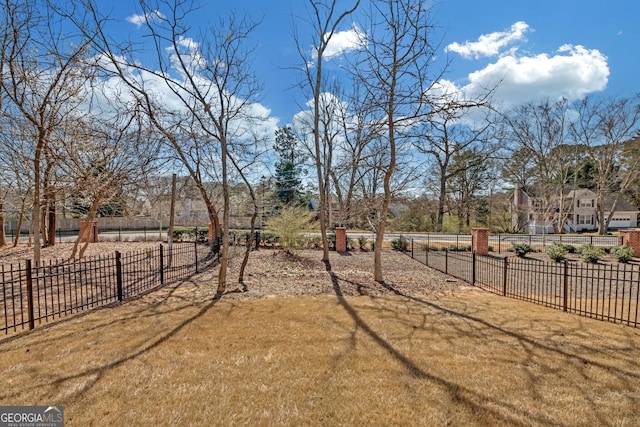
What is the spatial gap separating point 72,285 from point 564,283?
11127 mm

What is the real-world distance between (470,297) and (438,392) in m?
4.59

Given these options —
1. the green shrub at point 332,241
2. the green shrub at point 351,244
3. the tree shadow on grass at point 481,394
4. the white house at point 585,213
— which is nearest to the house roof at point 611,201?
the white house at point 585,213

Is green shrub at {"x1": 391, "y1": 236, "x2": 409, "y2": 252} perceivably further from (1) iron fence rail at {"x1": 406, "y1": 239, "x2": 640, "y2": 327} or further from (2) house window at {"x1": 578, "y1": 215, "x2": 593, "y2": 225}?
(2) house window at {"x1": 578, "y1": 215, "x2": 593, "y2": 225}

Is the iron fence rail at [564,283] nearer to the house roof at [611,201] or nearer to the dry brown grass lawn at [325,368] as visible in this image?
the dry brown grass lawn at [325,368]

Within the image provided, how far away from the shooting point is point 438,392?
2.76 meters

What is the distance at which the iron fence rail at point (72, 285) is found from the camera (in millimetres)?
4477

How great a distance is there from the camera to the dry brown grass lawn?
246 centimetres

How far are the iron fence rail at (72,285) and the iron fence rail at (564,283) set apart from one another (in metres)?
8.33

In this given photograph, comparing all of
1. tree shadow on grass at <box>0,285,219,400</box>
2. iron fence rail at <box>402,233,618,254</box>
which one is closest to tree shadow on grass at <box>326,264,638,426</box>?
tree shadow on grass at <box>0,285,219,400</box>

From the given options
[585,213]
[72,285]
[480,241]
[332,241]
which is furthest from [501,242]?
[585,213]

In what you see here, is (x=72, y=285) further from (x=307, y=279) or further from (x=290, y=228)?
(x=290, y=228)

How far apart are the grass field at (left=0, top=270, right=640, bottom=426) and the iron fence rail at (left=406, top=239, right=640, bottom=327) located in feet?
2.56

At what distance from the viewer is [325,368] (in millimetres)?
3201

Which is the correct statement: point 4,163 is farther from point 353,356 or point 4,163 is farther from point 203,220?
point 203,220
